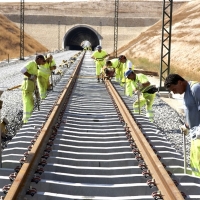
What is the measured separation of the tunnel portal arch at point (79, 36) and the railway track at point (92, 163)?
7727cm

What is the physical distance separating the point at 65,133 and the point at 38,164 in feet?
6.61

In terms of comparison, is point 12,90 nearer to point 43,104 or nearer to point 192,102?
point 43,104

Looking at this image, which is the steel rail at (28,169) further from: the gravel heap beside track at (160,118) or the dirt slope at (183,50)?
the dirt slope at (183,50)

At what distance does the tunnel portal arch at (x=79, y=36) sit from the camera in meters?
85.8

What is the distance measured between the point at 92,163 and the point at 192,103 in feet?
5.57

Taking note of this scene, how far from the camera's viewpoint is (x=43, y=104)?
10.9 meters

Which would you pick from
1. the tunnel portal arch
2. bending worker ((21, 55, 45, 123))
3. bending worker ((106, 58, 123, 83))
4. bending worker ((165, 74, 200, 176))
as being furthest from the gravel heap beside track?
the tunnel portal arch

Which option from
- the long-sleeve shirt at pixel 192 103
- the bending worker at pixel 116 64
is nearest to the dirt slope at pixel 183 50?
the bending worker at pixel 116 64

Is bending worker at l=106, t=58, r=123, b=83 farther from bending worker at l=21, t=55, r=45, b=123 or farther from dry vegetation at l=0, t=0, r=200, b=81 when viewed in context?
dry vegetation at l=0, t=0, r=200, b=81

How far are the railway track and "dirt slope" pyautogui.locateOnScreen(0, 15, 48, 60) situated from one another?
54478mm

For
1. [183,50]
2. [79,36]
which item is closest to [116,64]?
[183,50]

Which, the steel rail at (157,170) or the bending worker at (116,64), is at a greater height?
the bending worker at (116,64)

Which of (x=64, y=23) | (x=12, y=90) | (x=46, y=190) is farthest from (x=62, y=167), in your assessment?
(x=64, y=23)

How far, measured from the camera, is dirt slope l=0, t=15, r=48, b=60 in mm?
66856
